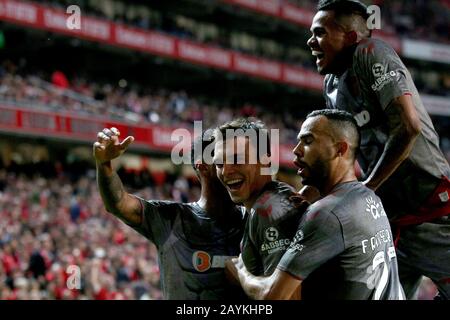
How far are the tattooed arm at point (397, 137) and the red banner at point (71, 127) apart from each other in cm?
1100

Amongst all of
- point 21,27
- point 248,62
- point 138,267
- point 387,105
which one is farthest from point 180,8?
point 387,105

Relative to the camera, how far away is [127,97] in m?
19.7

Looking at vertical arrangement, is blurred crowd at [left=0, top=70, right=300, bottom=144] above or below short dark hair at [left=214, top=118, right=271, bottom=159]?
above

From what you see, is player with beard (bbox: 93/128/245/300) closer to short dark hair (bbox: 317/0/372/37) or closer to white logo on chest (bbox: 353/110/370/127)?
white logo on chest (bbox: 353/110/370/127)

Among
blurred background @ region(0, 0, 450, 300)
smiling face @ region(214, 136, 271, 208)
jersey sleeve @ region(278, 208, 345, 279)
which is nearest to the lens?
jersey sleeve @ region(278, 208, 345, 279)

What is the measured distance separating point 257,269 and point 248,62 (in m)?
22.9

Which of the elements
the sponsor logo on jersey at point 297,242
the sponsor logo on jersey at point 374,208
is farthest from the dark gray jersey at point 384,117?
the sponsor logo on jersey at point 297,242

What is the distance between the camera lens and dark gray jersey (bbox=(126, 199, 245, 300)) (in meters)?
3.79

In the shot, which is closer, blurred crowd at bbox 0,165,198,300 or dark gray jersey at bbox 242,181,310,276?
dark gray jersey at bbox 242,181,310,276

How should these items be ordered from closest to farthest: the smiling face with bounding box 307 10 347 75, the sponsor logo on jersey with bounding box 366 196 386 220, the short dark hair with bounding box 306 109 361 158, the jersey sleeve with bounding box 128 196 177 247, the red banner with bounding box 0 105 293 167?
Result: the sponsor logo on jersey with bounding box 366 196 386 220 < the short dark hair with bounding box 306 109 361 158 < the smiling face with bounding box 307 10 347 75 < the jersey sleeve with bounding box 128 196 177 247 < the red banner with bounding box 0 105 293 167

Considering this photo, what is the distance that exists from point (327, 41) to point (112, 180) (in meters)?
1.14

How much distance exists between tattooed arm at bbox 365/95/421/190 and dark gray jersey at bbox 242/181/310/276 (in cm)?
42

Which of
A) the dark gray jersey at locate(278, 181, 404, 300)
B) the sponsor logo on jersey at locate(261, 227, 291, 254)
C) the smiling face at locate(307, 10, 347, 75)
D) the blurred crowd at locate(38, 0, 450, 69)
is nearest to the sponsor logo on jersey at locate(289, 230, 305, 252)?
the dark gray jersey at locate(278, 181, 404, 300)

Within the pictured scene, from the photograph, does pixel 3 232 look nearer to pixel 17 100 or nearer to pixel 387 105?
pixel 17 100
